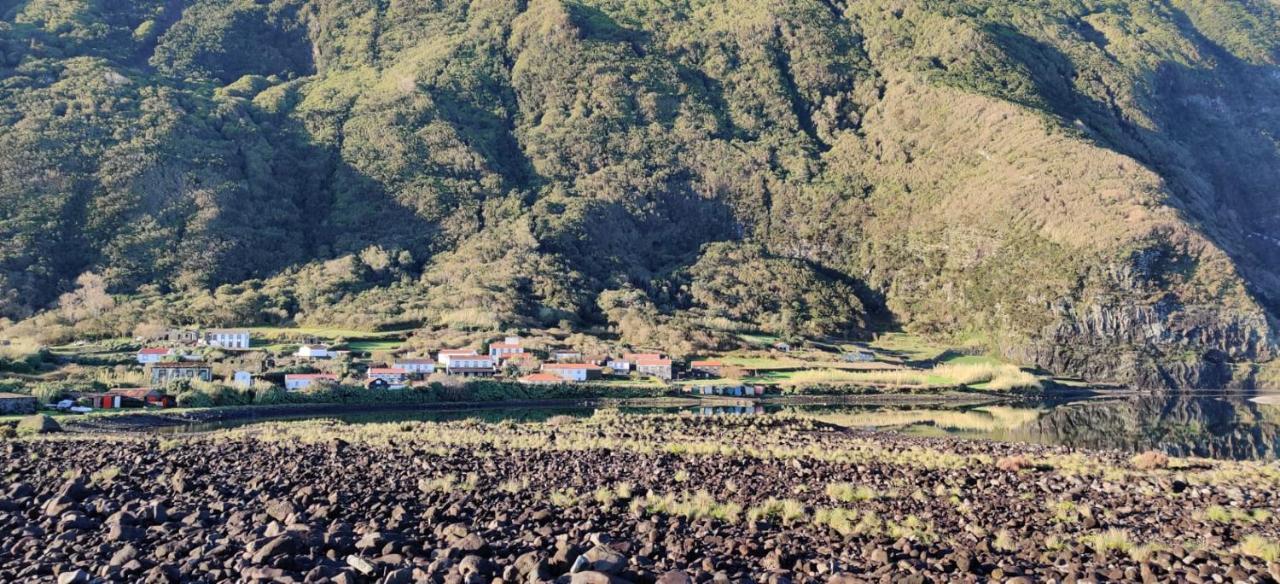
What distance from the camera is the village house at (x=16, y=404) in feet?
155

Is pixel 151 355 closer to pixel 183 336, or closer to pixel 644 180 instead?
pixel 183 336

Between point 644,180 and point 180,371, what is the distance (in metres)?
98.2

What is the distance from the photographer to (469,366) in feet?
250

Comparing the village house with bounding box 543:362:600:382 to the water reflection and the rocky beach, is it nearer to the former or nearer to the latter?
the water reflection

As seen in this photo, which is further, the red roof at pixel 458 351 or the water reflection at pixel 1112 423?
the red roof at pixel 458 351

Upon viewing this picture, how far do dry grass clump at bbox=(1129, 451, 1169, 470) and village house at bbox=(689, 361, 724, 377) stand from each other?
51.3m

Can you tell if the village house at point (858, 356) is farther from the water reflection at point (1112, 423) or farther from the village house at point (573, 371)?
the village house at point (573, 371)

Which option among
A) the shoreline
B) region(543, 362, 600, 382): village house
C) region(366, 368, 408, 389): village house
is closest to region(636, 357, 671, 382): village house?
region(543, 362, 600, 382): village house

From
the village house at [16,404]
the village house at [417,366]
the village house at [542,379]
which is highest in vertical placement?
the village house at [417,366]

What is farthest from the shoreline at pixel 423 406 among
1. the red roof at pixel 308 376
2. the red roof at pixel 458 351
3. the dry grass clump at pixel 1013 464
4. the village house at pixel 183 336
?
the dry grass clump at pixel 1013 464

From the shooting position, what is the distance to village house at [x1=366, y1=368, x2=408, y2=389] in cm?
6681

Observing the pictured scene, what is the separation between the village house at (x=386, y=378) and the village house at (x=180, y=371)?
34.4 feet

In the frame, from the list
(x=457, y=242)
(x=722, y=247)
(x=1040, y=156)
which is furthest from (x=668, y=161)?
(x=1040, y=156)

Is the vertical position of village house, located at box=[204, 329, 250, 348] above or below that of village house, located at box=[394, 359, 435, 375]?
above
